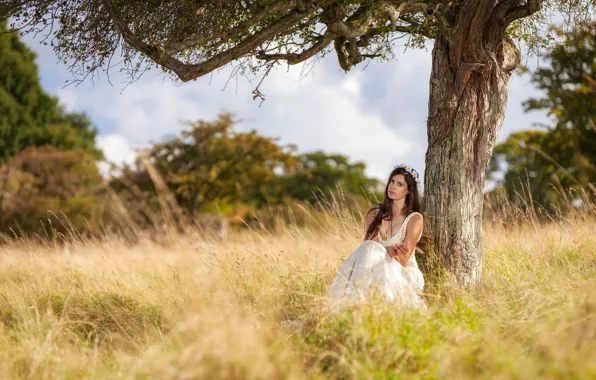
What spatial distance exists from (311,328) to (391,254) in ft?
5.21

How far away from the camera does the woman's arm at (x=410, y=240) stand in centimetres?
502

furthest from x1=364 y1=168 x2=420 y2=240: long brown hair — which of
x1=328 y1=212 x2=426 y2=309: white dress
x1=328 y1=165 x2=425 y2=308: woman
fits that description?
x1=328 y1=212 x2=426 y2=309: white dress

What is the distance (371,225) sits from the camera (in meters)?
5.50

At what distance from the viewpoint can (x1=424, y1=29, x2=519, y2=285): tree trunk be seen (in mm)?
5340

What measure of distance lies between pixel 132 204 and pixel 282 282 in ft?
50.7

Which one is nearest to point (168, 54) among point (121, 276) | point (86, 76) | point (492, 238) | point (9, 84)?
point (86, 76)

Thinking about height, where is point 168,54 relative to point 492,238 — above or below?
above

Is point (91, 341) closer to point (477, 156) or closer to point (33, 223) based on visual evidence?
point (477, 156)

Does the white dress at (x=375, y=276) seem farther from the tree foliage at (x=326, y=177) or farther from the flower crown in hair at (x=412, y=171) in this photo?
the tree foliage at (x=326, y=177)

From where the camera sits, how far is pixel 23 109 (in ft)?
92.1

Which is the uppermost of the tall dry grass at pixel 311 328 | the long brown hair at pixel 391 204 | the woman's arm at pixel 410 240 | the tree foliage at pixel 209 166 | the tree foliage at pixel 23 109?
the tree foliage at pixel 23 109

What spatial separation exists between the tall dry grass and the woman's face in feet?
2.24

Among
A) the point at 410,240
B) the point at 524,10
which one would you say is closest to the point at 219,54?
the point at 410,240

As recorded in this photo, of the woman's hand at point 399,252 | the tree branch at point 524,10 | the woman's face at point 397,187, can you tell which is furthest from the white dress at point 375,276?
the tree branch at point 524,10
